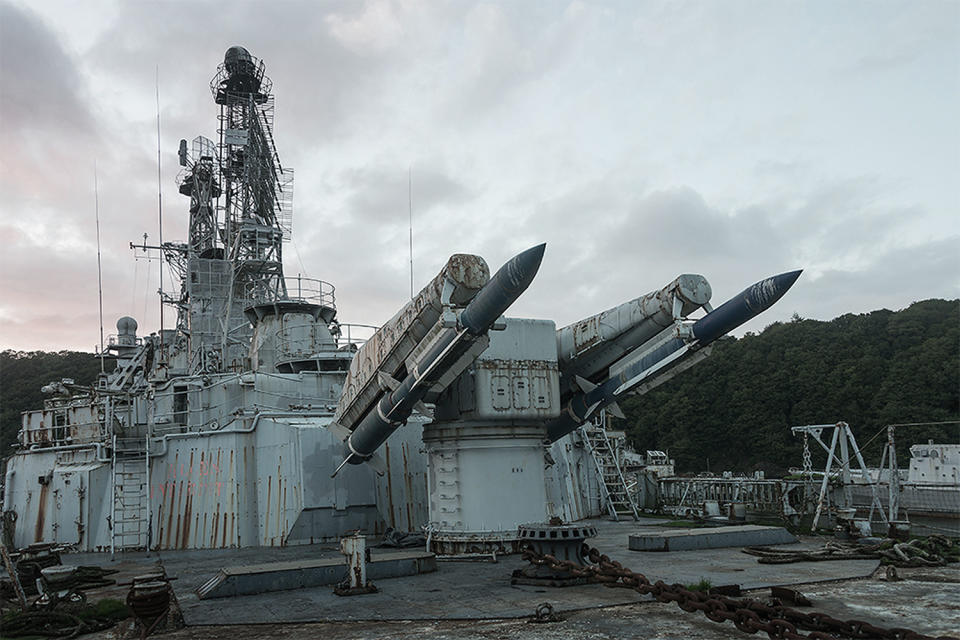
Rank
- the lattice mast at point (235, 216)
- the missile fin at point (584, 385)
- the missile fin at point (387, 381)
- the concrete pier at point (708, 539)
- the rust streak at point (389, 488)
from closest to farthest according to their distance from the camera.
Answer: the concrete pier at point (708, 539)
the missile fin at point (387, 381)
the missile fin at point (584, 385)
the rust streak at point (389, 488)
the lattice mast at point (235, 216)

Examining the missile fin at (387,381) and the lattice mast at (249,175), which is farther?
the lattice mast at (249,175)

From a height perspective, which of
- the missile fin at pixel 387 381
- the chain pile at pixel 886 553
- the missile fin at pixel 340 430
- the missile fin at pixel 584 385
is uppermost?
the missile fin at pixel 387 381

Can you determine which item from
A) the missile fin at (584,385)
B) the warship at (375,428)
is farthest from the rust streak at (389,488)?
the missile fin at (584,385)

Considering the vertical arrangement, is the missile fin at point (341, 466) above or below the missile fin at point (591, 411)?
below

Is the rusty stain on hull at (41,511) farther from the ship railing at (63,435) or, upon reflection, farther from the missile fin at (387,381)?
the missile fin at (387,381)

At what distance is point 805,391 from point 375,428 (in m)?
67.0

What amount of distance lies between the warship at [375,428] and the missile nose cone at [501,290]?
3 centimetres

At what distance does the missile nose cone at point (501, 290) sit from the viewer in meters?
12.3

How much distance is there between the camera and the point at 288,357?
26.4 meters

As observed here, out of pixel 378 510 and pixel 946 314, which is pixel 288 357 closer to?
pixel 378 510

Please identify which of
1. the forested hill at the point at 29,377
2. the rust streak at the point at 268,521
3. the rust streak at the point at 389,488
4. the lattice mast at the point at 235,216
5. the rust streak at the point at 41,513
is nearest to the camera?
the rust streak at the point at 268,521

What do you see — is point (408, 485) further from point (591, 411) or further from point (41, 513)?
point (41, 513)

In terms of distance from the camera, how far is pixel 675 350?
602 inches

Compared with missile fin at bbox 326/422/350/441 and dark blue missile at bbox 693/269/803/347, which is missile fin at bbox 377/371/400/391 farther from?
dark blue missile at bbox 693/269/803/347
